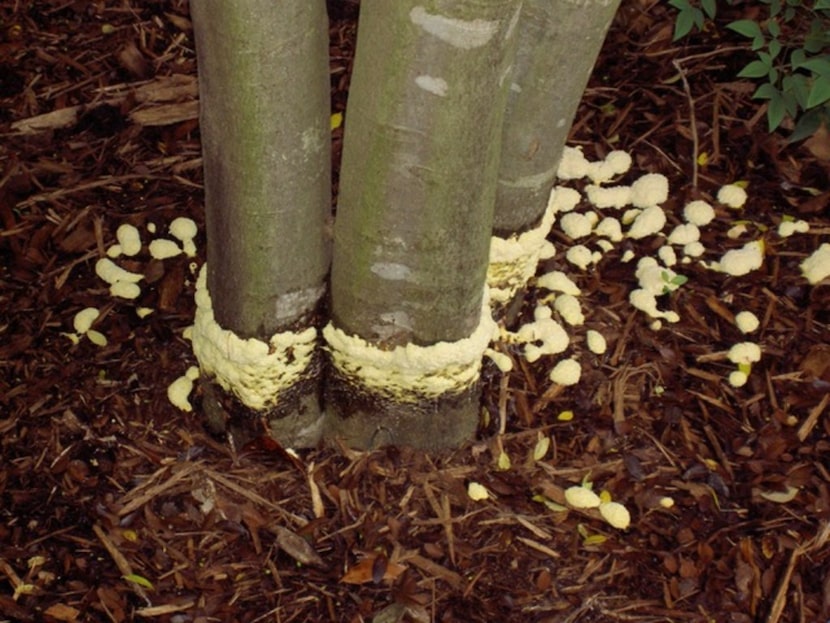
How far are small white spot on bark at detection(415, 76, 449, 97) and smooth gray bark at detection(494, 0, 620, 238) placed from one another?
1.53ft

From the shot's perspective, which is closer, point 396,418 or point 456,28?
point 456,28

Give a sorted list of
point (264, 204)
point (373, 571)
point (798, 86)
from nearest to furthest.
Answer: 1. point (264, 204)
2. point (373, 571)
3. point (798, 86)

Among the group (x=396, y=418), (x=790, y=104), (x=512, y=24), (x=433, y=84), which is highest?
(x=512, y=24)

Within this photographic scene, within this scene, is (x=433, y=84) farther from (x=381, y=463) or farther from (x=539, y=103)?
(x=381, y=463)

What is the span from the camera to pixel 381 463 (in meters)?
2.50

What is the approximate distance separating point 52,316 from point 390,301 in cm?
118

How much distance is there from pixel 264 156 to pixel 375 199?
9.3 inches

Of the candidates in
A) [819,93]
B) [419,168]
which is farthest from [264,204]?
[819,93]

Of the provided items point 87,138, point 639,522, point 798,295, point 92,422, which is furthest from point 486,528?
point 87,138

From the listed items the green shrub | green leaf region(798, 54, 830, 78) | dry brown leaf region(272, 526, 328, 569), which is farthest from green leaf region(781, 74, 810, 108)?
dry brown leaf region(272, 526, 328, 569)

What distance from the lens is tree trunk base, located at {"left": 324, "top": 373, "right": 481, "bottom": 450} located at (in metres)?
2.36

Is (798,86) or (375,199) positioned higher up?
(375,199)

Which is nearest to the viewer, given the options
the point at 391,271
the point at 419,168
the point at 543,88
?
the point at 419,168

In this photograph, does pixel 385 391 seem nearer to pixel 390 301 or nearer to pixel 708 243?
pixel 390 301
